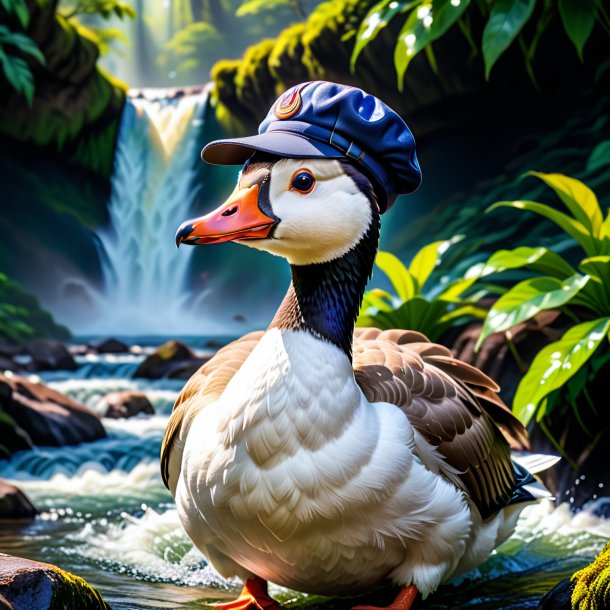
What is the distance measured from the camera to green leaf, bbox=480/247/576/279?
4270 millimetres

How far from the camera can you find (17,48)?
7.93 metres

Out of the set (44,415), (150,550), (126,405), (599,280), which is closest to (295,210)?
(150,550)

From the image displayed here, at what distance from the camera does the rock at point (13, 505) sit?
400cm

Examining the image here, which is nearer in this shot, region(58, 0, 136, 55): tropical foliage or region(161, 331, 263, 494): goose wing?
region(161, 331, 263, 494): goose wing

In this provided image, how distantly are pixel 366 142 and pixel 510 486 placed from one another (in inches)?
47.1

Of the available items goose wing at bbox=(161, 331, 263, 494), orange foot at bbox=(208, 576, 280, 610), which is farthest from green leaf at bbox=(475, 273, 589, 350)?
orange foot at bbox=(208, 576, 280, 610)

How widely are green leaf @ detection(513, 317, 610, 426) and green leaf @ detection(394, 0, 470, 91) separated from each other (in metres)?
1.93

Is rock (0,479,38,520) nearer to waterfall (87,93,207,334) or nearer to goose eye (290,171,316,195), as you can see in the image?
goose eye (290,171,316,195)

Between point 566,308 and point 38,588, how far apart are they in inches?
127

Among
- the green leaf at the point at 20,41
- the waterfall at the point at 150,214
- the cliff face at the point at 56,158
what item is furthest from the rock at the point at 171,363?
the green leaf at the point at 20,41

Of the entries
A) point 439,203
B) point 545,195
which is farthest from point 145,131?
point 545,195

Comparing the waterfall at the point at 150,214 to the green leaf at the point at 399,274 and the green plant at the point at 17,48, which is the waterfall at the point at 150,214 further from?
the green leaf at the point at 399,274

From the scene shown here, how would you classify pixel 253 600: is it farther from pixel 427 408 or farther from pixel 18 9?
pixel 18 9

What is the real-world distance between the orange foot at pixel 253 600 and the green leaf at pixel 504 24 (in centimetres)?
345
